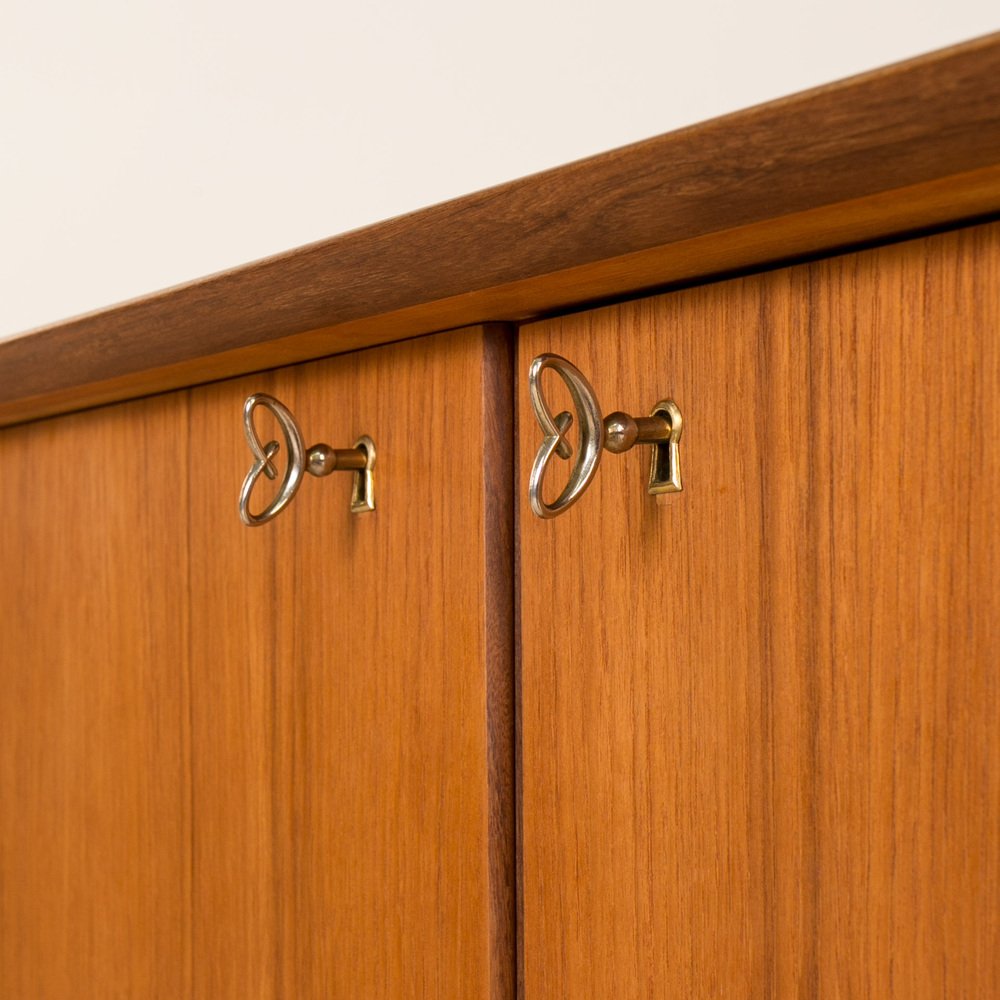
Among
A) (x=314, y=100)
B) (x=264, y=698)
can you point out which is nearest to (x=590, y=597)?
(x=264, y=698)

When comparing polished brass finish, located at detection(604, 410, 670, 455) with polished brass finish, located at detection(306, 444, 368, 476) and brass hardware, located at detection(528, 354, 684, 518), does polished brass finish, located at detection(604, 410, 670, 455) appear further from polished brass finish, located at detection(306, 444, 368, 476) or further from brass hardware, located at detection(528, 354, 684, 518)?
polished brass finish, located at detection(306, 444, 368, 476)

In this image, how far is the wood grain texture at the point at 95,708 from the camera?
Answer: 47 cm

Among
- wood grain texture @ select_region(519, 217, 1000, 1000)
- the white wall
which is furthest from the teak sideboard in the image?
the white wall

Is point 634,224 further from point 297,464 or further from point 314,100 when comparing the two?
point 314,100

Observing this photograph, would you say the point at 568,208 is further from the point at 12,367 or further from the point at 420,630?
the point at 12,367

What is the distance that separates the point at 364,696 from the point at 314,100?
43 cm

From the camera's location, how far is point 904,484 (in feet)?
0.84

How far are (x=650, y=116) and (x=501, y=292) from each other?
25cm

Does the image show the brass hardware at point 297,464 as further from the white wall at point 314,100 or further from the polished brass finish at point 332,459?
the white wall at point 314,100

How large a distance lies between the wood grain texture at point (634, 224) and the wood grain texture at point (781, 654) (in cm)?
2

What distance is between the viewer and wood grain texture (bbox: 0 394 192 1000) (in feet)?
1.54

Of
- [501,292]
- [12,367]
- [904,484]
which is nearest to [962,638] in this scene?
[904,484]

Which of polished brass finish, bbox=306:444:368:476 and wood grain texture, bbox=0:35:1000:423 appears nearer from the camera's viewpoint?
wood grain texture, bbox=0:35:1000:423

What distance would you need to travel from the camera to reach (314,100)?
0.69m
